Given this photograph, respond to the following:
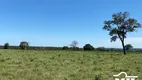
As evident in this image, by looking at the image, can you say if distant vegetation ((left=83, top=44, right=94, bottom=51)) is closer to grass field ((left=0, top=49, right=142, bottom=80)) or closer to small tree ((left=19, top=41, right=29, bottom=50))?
small tree ((left=19, top=41, right=29, bottom=50))

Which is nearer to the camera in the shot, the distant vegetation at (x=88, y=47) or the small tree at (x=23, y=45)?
the distant vegetation at (x=88, y=47)

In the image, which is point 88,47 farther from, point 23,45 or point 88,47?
point 23,45

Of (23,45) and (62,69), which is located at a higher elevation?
(23,45)

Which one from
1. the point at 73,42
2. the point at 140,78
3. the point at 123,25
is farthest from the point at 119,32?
the point at 73,42

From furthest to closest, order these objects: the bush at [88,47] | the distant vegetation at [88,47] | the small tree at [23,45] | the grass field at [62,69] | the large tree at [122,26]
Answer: the small tree at [23,45]
the bush at [88,47]
the distant vegetation at [88,47]
the large tree at [122,26]
the grass field at [62,69]

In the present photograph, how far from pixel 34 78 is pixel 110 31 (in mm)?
33366

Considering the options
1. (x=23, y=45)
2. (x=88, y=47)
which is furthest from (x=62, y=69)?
(x=23, y=45)

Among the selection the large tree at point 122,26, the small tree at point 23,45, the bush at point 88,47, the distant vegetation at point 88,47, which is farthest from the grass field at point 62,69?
the small tree at point 23,45

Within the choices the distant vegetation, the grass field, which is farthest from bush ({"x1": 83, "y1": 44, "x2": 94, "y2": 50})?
the grass field

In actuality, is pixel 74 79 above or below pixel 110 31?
below

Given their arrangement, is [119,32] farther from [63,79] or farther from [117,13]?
[63,79]

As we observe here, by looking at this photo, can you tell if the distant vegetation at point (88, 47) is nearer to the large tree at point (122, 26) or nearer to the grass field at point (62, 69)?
the large tree at point (122, 26)

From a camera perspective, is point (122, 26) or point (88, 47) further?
point (88, 47)

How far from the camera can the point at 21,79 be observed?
27.1 feet
